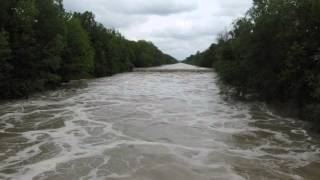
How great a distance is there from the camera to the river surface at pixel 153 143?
46.0 feet

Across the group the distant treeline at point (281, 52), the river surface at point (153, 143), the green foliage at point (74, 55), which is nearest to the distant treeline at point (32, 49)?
the green foliage at point (74, 55)

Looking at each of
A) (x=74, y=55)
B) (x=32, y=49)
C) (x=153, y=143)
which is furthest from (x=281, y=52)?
(x=74, y=55)

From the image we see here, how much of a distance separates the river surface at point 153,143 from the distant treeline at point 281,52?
1548 mm

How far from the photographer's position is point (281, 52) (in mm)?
27719

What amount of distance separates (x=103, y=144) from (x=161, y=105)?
43.6ft

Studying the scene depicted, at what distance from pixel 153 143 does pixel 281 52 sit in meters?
12.7

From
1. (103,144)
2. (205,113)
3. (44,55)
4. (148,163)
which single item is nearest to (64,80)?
(44,55)

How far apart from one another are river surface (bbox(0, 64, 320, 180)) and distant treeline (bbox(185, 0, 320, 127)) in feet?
5.08

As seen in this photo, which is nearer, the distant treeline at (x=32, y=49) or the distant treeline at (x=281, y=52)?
the distant treeline at (x=281, y=52)

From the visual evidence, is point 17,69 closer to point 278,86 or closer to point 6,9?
point 6,9

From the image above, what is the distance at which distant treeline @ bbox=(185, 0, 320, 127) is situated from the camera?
24938 millimetres

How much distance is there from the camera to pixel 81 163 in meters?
14.9

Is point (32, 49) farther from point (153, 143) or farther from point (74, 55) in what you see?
point (153, 143)

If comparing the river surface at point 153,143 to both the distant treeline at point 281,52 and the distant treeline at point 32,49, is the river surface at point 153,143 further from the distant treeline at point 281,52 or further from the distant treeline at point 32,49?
the distant treeline at point 32,49
